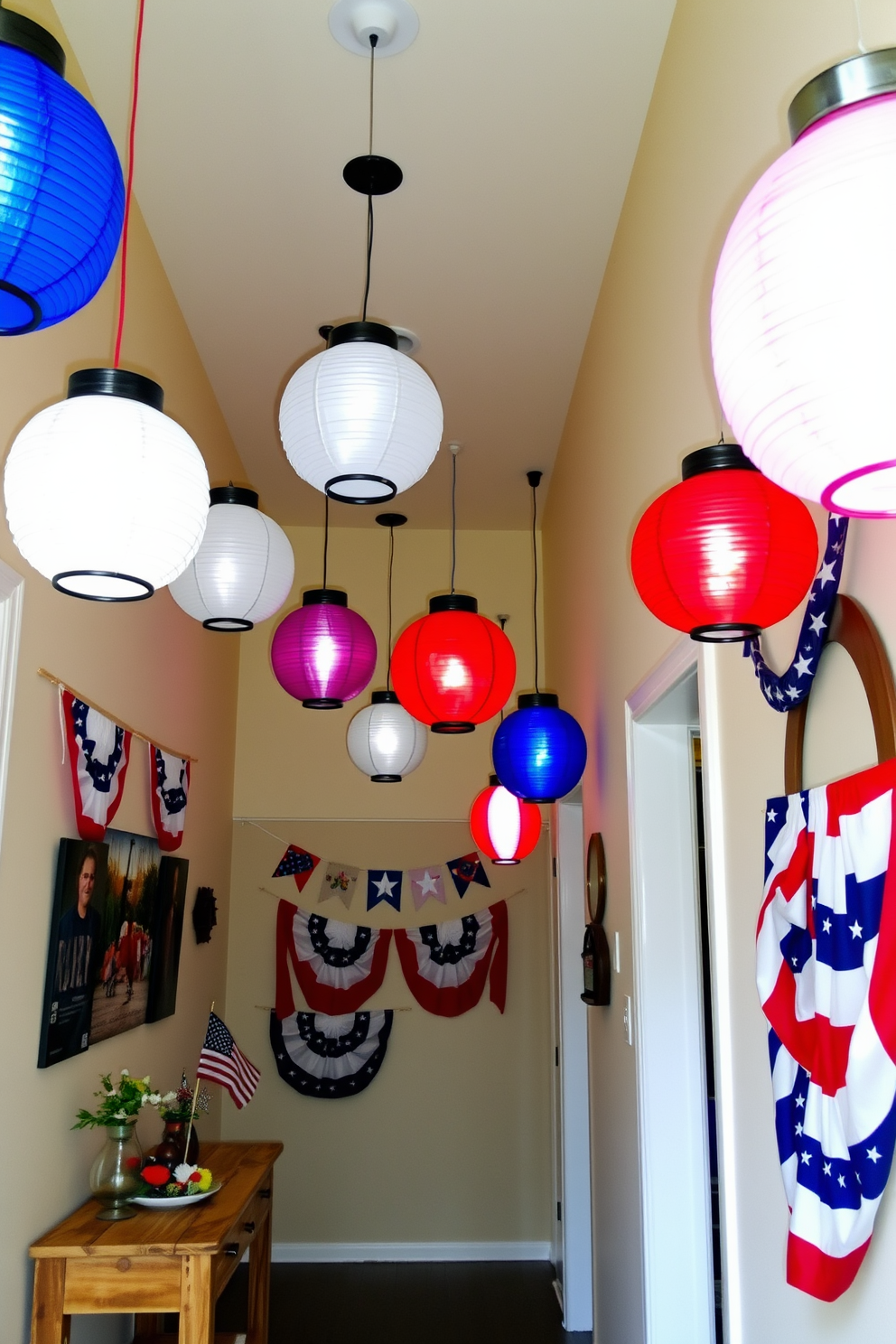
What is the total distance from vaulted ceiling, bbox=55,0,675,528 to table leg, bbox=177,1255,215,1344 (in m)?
3.02

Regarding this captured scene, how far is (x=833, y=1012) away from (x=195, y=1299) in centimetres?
205

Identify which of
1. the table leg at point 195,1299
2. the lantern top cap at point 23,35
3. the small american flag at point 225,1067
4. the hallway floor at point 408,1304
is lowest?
the hallway floor at point 408,1304

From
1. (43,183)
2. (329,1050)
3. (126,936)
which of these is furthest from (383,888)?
(43,183)

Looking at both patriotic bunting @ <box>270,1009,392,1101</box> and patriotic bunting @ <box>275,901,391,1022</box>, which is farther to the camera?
patriotic bunting @ <box>275,901,391,1022</box>

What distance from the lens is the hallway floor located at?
4.14 m

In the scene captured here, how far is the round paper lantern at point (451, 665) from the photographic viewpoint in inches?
116

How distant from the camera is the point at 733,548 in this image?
1.33 m

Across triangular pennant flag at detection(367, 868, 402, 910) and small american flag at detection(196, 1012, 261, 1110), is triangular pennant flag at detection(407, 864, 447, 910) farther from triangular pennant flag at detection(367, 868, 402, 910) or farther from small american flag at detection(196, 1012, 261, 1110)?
small american flag at detection(196, 1012, 261, 1110)

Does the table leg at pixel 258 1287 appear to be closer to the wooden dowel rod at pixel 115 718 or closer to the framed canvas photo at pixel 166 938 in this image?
the framed canvas photo at pixel 166 938

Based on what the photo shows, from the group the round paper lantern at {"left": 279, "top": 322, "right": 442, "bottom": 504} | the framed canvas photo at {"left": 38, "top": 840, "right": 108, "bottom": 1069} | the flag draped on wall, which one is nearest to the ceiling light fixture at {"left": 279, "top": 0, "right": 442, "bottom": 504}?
the round paper lantern at {"left": 279, "top": 322, "right": 442, "bottom": 504}

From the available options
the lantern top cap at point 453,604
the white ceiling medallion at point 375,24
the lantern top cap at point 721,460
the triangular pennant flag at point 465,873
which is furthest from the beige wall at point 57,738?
the triangular pennant flag at point 465,873

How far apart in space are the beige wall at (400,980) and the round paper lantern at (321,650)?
2483 millimetres

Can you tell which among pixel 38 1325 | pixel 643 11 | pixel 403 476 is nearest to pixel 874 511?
pixel 403 476

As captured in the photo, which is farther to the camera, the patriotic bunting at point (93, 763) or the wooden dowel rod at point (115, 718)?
the patriotic bunting at point (93, 763)
